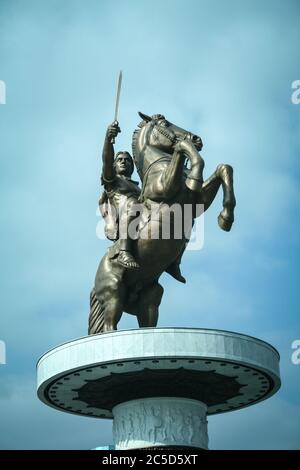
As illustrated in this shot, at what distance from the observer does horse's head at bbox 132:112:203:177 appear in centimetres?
1820

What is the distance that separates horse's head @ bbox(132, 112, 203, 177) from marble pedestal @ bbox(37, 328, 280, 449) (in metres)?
4.53

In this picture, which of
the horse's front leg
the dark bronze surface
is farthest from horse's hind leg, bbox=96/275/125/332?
the horse's front leg

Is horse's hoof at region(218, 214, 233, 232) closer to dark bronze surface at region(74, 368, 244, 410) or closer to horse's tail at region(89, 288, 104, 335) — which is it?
dark bronze surface at region(74, 368, 244, 410)

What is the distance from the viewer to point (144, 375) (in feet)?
54.1

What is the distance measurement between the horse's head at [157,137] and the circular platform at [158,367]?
4.48 meters

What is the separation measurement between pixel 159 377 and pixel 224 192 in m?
4.02

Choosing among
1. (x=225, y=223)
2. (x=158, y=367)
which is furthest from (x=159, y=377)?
(x=225, y=223)

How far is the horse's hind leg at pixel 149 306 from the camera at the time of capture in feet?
60.5

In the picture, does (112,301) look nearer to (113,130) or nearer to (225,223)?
(225,223)

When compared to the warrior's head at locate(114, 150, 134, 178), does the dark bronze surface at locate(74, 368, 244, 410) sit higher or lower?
lower

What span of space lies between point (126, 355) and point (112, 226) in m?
3.87

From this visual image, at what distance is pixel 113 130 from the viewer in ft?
58.3
